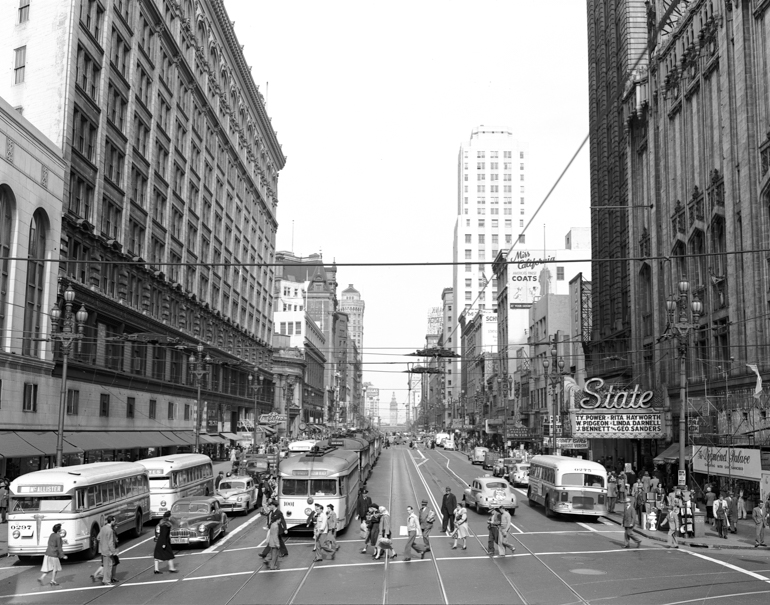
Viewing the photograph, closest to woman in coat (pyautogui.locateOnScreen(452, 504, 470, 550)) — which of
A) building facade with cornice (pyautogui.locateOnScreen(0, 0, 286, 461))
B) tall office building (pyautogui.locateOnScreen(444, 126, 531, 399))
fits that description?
building facade with cornice (pyautogui.locateOnScreen(0, 0, 286, 461))

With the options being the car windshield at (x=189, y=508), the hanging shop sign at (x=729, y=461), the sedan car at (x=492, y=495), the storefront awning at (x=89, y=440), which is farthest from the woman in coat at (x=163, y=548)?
the storefront awning at (x=89, y=440)

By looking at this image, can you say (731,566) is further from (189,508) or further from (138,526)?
(138,526)

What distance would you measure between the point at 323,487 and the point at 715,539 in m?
14.1

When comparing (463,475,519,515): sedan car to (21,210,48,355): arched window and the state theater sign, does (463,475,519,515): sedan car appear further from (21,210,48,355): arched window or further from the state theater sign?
(21,210,48,355): arched window

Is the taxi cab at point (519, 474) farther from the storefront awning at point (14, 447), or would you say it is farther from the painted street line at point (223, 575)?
the painted street line at point (223, 575)

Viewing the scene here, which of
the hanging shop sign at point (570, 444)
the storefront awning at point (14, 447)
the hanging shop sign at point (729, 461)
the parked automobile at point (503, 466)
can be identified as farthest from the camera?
the parked automobile at point (503, 466)

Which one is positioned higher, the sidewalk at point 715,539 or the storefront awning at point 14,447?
the storefront awning at point 14,447

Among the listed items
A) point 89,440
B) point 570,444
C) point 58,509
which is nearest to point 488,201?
point 570,444

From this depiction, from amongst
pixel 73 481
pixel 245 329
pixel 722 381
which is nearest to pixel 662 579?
pixel 73 481

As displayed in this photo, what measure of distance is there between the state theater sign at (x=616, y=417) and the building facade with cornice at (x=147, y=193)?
78.4ft

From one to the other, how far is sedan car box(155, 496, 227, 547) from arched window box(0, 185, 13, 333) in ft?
54.5

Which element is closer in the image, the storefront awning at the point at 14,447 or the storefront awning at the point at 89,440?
the storefront awning at the point at 14,447

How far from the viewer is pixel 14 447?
37344mm

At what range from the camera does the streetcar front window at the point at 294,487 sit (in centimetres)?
2841
